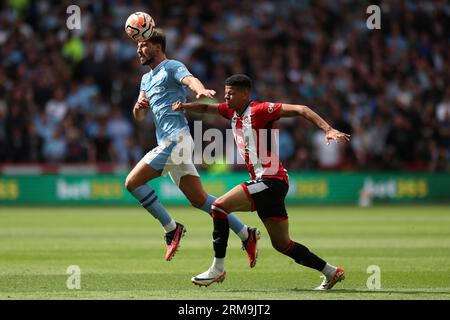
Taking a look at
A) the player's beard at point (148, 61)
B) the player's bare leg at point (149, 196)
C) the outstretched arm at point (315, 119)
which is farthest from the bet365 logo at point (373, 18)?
the outstretched arm at point (315, 119)

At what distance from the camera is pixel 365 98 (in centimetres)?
2772

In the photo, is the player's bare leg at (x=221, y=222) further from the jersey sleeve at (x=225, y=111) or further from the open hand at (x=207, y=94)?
the open hand at (x=207, y=94)

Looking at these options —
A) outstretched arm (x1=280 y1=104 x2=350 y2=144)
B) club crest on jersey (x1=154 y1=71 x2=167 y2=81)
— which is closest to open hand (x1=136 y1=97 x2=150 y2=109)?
club crest on jersey (x1=154 y1=71 x2=167 y2=81)

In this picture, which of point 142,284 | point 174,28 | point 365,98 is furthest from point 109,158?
point 142,284

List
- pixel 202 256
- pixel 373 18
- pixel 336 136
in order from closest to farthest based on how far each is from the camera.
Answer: pixel 336 136 → pixel 202 256 → pixel 373 18

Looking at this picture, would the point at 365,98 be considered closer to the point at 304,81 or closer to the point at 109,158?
the point at 304,81

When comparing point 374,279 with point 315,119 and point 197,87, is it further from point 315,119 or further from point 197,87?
point 197,87

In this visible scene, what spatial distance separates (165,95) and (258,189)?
7.61 ft

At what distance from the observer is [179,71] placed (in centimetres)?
1171

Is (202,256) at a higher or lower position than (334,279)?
lower

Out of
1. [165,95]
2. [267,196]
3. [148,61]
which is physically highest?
[148,61]

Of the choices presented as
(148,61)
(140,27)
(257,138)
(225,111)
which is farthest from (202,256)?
(257,138)

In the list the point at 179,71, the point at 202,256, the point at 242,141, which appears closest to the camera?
the point at 242,141

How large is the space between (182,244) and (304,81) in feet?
40.5
